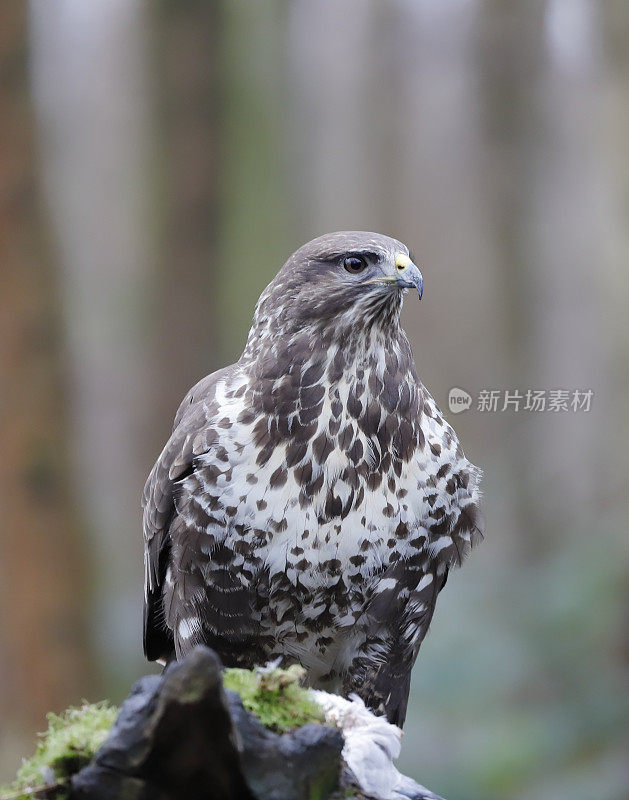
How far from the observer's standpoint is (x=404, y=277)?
2.86 meters

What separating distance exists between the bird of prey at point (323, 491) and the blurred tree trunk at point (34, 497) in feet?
7.30

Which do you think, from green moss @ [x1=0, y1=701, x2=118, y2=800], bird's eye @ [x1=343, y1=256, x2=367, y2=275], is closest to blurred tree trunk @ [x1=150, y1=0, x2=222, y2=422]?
bird's eye @ [x1=343, y1=256, x2=367, y2=275]

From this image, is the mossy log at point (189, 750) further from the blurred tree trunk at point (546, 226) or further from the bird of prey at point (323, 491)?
the blurred tree trunk at point (546, 226)

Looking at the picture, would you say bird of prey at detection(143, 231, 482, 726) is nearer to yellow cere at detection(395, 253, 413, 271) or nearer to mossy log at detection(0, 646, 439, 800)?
yellow cere at detection(395, 253, 413, 271)

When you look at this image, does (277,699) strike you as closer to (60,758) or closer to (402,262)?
(60,758)

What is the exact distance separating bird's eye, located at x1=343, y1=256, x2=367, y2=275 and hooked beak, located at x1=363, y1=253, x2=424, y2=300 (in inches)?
2.8

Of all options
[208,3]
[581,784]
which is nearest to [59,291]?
[208,3]

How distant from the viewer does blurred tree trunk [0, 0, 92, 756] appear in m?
5.06

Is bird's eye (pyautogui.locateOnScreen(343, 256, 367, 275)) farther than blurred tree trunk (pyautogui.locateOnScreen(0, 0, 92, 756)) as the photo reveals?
No

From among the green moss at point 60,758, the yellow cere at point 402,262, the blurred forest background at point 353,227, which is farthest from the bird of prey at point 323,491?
the blurred forest background at point 353,227

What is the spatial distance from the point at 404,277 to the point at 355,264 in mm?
168

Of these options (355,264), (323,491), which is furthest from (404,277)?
(323,491)

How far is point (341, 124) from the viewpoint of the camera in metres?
7.71

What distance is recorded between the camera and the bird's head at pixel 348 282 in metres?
2.88
